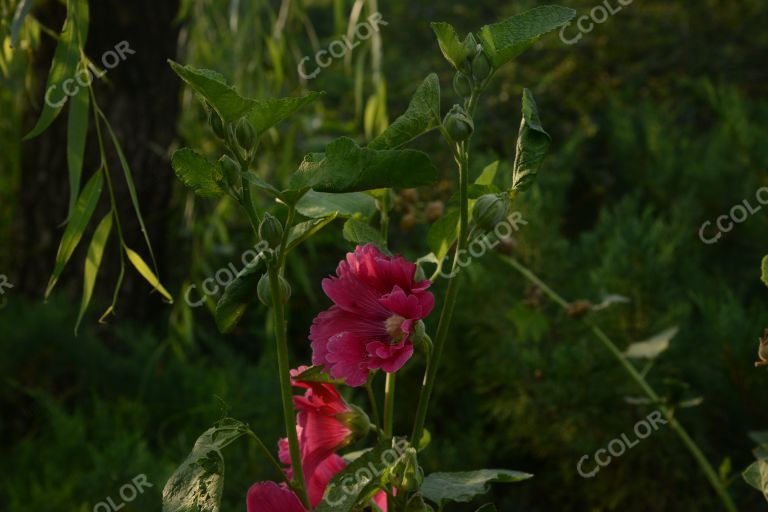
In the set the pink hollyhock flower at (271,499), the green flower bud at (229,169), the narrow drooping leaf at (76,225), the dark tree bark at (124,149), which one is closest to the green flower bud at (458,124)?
the green flower bud at (229,169)

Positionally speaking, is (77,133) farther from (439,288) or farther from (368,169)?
(439,288)

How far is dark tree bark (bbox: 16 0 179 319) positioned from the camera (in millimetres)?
2084

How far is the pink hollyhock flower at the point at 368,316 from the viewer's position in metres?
0.55

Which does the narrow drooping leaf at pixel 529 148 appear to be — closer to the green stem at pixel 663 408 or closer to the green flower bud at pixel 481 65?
the green flower bud at pixel 481 65

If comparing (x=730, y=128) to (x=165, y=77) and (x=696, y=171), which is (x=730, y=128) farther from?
(x=165, y=77)

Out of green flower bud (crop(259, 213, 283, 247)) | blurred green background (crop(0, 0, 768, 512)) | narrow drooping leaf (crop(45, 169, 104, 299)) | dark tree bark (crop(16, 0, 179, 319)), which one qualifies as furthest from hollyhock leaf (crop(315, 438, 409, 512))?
dark tree bark (crop(16, 0, 179, 319))

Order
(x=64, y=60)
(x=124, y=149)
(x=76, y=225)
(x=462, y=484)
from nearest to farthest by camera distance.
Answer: (x=462, y=484), (x=76, y=225), (x=64, y=60), (x=124, y=149)

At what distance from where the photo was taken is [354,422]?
631mm

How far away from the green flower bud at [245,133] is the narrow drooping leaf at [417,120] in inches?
2.5

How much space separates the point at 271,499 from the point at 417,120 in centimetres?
23

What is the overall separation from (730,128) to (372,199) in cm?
161

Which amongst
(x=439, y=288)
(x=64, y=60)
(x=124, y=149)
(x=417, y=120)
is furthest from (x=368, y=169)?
(x=124, y=149)

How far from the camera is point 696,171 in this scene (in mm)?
2055

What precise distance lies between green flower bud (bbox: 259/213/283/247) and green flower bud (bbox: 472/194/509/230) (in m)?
0.11
